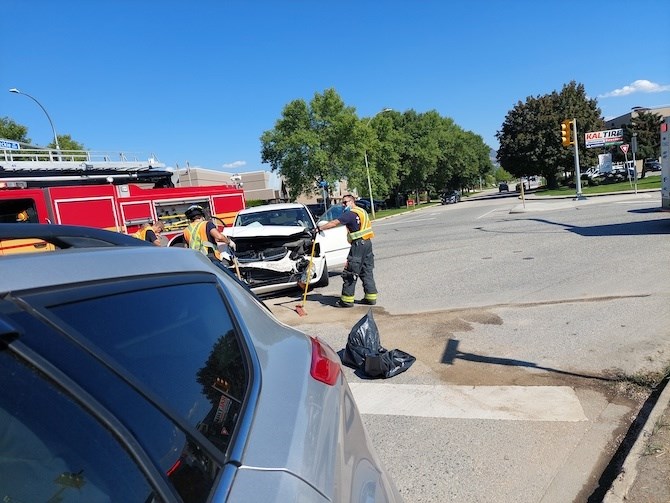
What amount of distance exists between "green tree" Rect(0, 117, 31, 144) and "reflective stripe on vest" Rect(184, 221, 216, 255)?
147 feet

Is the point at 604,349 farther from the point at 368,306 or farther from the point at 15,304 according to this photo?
the point at 15,304

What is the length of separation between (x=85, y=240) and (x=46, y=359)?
38.2 inches

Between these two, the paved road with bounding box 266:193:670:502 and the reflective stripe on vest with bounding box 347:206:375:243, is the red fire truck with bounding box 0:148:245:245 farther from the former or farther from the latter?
the paved road with bounding box 266:193:670:502

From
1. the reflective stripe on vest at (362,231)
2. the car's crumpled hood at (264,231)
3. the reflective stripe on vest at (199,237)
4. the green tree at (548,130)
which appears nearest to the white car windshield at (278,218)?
the car's crumpled hood at (264,231)

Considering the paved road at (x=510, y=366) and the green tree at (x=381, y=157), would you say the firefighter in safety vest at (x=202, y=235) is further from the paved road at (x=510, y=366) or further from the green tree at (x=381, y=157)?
the green tree at (x=381, y=157)

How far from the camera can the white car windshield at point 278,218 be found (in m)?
10.1

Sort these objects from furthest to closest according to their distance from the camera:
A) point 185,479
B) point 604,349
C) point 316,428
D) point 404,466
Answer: point 604,349 < point 404,466 < point 316,428 < point 185,479

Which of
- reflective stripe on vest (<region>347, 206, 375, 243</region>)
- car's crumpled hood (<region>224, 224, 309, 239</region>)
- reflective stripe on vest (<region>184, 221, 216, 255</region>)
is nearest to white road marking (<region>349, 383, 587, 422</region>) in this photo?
reflective stripe on vest (<region>347, 206, 375, 243</region>)

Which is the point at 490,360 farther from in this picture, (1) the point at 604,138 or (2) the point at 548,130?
(2) the point at 548,130

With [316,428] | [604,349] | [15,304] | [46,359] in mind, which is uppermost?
[15,304]

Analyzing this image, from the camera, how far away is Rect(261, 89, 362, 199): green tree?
38719mm

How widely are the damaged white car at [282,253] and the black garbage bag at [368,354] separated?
3.54m

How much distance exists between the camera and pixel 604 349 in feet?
16.2

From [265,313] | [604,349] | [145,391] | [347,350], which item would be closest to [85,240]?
[265,313]
